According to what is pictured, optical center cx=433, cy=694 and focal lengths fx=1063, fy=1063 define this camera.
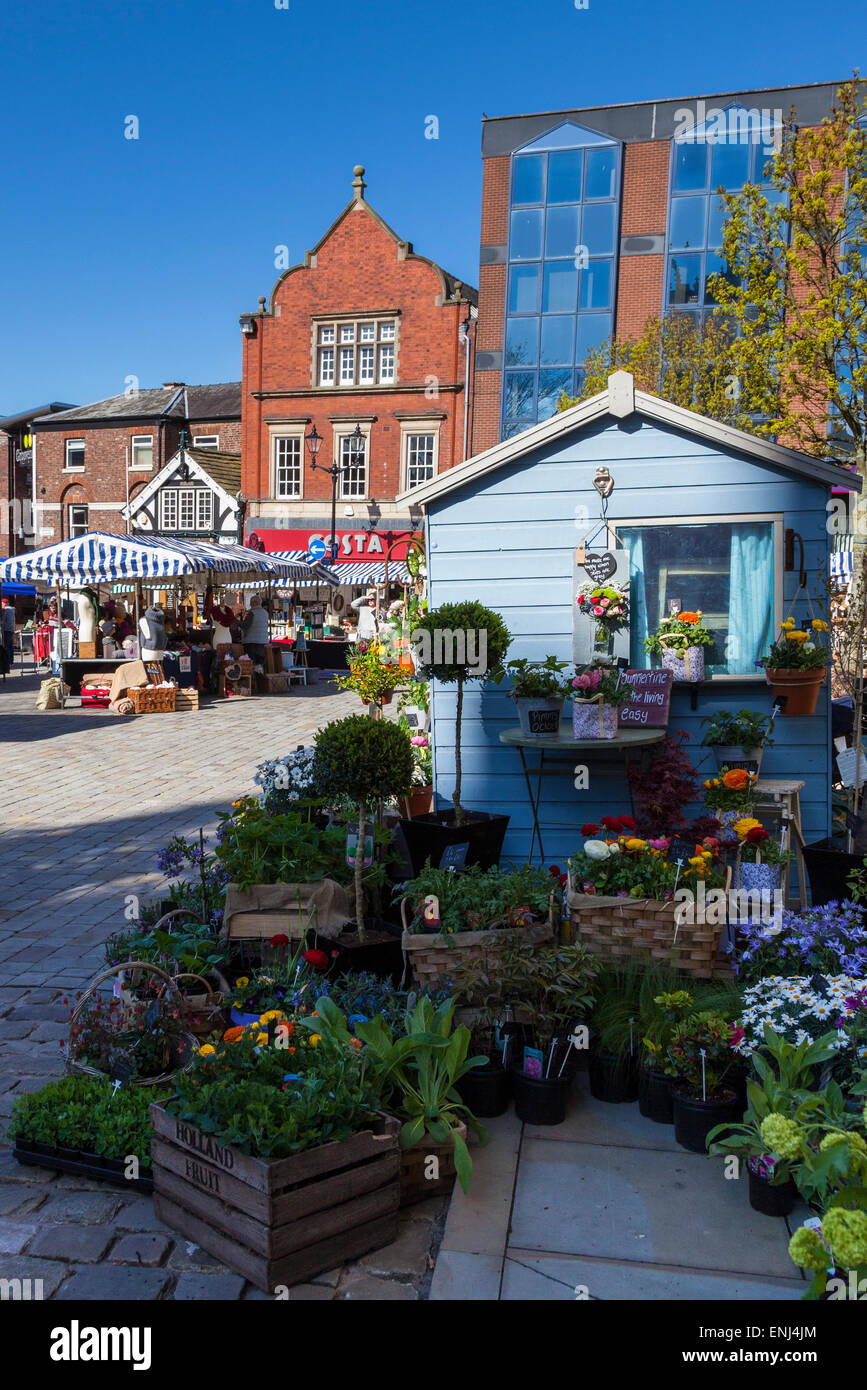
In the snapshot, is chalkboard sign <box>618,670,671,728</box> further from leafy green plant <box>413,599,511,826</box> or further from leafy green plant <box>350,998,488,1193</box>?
leafy green plant <box>350,998,488,1193</box>

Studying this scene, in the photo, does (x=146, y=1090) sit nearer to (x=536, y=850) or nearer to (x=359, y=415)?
(x=536, y=850)

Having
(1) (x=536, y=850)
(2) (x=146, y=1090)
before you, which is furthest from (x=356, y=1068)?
(1) (x=536, y=850)

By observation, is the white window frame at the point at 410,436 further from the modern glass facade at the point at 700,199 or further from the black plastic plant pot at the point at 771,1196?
the black plastic plant pot at the point at 771,1196

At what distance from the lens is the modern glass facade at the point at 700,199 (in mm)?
27844

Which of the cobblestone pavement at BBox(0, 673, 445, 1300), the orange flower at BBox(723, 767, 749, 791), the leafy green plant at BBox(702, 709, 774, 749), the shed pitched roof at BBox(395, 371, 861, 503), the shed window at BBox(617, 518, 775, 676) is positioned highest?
the shed pitched roof at BBox(395, 371, 861, 503)

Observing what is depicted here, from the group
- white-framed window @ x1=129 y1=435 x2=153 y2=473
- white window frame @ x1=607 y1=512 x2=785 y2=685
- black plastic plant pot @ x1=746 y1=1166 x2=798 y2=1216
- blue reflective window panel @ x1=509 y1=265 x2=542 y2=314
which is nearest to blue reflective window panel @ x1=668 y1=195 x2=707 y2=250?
blue reflective window panel @ x1=509 y1=265 x2=542 y2=314

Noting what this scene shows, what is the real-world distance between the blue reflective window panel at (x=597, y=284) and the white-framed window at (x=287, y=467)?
1187cm

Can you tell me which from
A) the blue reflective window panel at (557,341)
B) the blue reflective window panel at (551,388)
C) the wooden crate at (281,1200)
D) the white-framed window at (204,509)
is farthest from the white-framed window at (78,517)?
the wooden crate at (281,1200)

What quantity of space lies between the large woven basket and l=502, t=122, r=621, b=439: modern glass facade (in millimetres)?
25732

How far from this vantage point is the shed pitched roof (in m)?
6.52

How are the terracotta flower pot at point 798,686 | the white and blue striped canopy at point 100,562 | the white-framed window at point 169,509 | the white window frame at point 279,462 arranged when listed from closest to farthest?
the terracotta flower pot at point 798,686 → the white and blue striped canopy at point 100,562 → the white window frame at point 279,462 → the white-framed window at point 169,509

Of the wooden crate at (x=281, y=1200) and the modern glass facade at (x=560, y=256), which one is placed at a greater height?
the modern glass facade at (x=560, y=256)

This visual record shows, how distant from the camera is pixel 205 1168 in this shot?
3.26m
